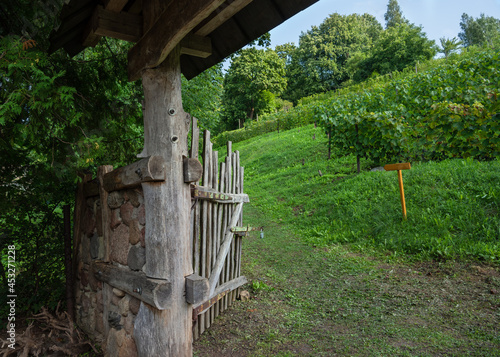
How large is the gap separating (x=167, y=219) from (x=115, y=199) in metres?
1.08

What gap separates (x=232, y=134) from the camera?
99.2 feet

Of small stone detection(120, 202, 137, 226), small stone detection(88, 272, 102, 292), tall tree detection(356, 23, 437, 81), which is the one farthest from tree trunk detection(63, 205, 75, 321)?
tall tree detection(356, 23, 437, 81)

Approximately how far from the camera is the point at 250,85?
37.6 m

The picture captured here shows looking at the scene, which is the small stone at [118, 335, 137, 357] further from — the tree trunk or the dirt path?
the tree trunk

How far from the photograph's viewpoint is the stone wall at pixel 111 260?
3.17 m

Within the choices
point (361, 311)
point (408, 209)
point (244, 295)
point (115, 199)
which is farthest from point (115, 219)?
point (408, 209)

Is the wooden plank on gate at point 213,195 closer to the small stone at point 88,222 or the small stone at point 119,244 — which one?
the small stone at point 119,244

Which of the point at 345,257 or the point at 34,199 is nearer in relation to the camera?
the point at 34,199

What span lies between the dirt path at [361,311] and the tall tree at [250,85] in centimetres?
3293

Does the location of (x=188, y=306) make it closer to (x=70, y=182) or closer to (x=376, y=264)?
(x=70, y=182)

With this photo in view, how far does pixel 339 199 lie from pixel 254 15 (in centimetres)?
628

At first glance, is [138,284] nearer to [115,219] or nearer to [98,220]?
[115,219]

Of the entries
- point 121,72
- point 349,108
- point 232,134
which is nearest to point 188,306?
point 121,72

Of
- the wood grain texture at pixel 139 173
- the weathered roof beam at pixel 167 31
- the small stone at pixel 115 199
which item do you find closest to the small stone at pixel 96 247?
the small stone at pixel 115 199
